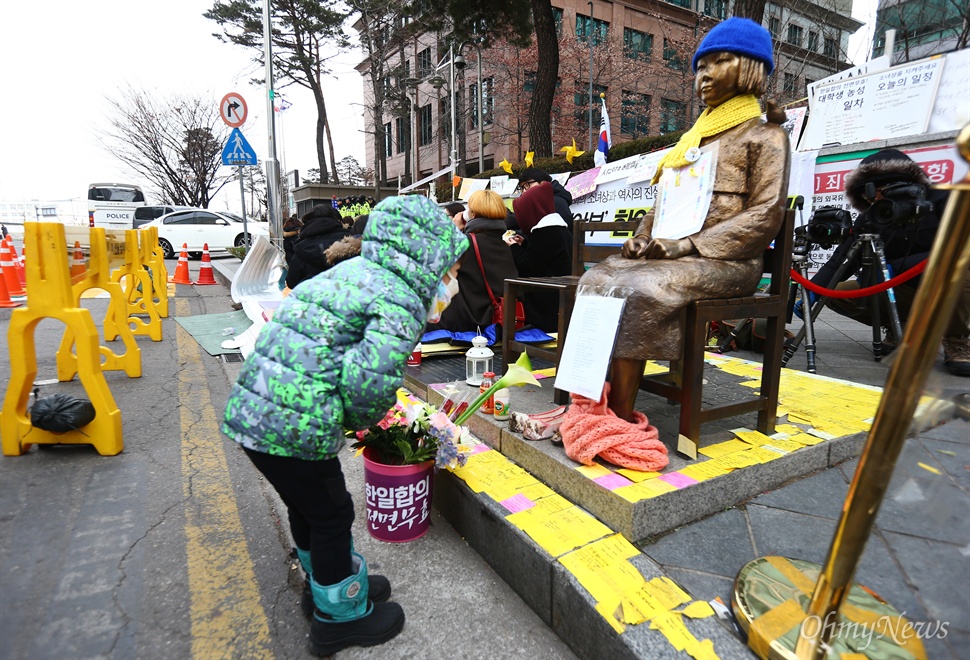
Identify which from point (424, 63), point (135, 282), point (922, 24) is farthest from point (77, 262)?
point (424, 63)

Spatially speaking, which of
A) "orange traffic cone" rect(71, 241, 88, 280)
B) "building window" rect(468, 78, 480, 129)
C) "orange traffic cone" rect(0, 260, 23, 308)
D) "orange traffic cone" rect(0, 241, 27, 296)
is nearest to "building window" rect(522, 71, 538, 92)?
"building window" rect(468, 78, 480, 129)

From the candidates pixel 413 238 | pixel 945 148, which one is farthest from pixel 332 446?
pixel 945 148

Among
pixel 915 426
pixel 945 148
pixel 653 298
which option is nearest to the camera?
pixel 915 426

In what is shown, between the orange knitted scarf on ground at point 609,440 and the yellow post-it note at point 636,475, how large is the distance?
0.06 ft

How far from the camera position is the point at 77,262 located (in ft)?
13.5

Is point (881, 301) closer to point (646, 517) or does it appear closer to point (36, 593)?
point (646, 517)

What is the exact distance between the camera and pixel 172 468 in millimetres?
3121

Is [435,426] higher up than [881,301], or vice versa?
[881,301]

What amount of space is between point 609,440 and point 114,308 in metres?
5.08

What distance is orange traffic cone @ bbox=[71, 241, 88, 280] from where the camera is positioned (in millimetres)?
4051

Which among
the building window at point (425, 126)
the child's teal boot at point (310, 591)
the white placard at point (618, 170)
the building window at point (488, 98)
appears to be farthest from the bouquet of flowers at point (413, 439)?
the building window at point (425, 126)

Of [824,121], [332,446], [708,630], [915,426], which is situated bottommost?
[708,630]

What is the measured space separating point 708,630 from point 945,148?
546 centimetres

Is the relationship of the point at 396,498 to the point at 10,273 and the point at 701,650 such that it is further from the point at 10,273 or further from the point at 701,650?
the point at 10,273
